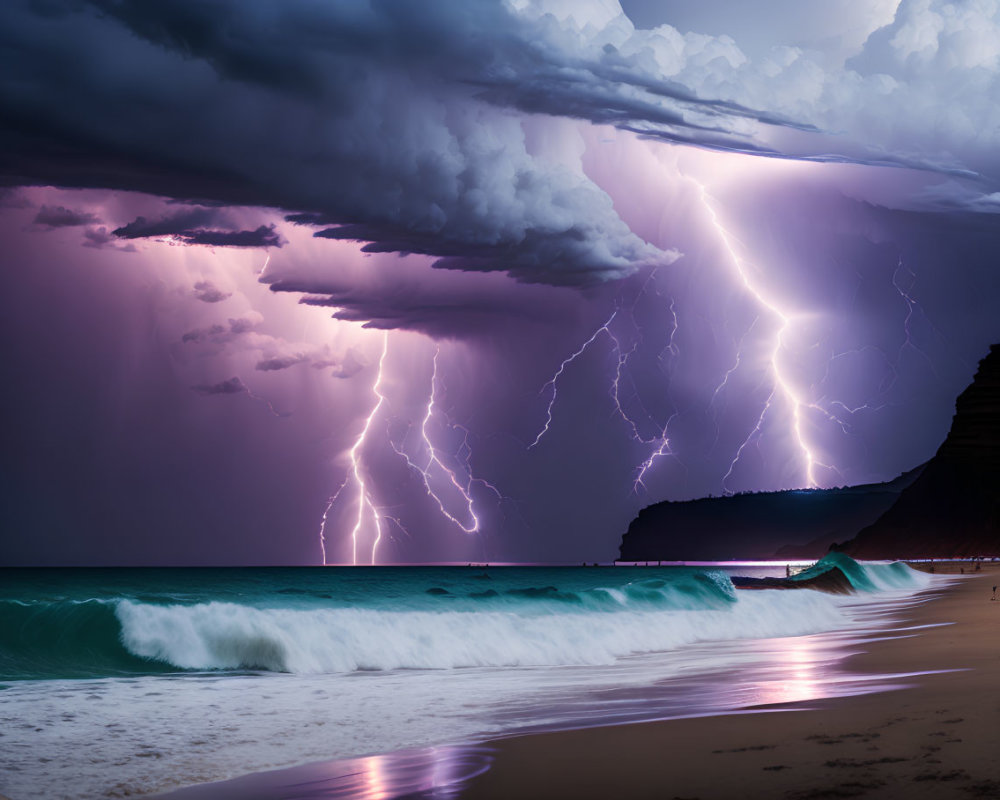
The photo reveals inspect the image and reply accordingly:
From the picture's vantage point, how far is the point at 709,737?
897 centimetres

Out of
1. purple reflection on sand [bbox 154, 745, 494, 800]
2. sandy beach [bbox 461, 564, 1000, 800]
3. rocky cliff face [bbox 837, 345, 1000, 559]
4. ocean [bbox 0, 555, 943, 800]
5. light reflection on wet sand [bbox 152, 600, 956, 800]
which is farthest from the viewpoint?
rocky cliff face [bbox 837, 345, 1000, 559]

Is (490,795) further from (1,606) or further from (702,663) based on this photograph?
(1,606)

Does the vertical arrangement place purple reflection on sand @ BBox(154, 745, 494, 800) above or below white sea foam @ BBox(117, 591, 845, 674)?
above

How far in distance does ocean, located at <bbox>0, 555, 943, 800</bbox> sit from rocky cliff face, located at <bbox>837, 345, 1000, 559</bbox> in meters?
108

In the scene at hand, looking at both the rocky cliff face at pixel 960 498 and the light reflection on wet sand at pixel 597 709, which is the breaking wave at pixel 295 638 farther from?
the rocky cliff face at pixel 960 498

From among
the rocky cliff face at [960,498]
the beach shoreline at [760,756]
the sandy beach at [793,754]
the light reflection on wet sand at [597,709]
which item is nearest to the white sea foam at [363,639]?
the light reflection on wet sand at [597,709]

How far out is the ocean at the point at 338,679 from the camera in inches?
399

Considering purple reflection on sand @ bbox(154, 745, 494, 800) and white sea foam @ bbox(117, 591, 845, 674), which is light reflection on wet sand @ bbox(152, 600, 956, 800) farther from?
white sea foam @ bbox(117, 591, 845, 674)

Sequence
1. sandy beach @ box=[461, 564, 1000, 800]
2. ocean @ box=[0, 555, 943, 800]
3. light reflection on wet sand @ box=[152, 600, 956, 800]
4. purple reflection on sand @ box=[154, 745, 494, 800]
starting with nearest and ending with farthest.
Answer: sandy beach @ box=[461, 564, 1000, 800], purple reflection on sand @ box=[154, 745, 494, 800], light reflection on wet sand @ box=[152, 600, 956, 800], ocean @ box=[0, 555, 943, 800]

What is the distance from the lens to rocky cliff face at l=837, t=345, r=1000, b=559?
12938 cm

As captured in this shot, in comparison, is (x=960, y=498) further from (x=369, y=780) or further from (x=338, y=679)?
(x=369, y=780)

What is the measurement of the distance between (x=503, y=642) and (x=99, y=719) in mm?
11356

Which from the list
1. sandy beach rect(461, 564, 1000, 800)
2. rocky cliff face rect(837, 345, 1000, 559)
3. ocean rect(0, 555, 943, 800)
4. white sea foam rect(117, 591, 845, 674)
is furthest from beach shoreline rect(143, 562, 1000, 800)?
rocky cliff face rect(837, 345, 1000, 559)

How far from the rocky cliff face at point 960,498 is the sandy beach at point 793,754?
426 ft
